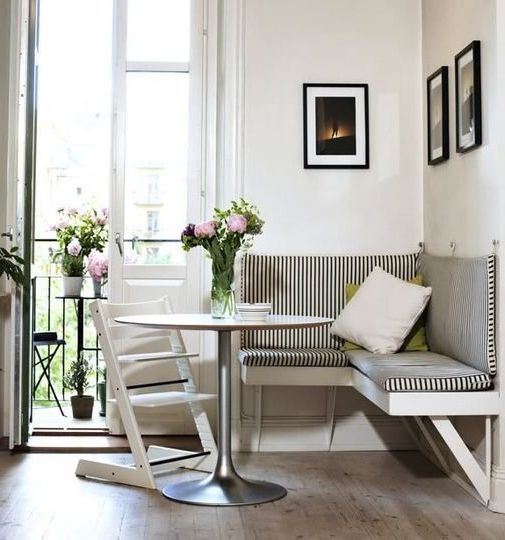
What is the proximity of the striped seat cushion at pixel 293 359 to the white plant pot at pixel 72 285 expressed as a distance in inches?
80.2

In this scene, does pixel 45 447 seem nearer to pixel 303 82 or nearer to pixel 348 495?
pixel 348 495

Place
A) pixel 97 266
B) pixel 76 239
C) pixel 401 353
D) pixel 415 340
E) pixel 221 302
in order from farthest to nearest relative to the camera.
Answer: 1. pixel 76 239
2. pixel 97 266
3. pixel 415 340
4. pixel 401 353
5. pixel 221 302

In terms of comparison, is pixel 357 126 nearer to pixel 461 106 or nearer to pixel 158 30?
pixel 461 106

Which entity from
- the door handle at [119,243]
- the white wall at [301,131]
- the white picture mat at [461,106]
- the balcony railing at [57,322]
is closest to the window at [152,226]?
the door handle at [119,243]

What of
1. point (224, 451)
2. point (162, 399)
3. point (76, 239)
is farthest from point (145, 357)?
point (76, 239)

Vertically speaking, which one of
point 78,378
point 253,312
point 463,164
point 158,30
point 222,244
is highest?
point 158,30

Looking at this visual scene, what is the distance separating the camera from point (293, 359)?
4105 mm

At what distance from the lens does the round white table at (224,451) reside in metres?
3.37

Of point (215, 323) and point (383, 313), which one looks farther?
point (383, 313)

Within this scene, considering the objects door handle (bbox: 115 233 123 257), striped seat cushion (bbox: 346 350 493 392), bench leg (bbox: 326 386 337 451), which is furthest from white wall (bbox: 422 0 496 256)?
door handle (bbox: 115 233 123 257)

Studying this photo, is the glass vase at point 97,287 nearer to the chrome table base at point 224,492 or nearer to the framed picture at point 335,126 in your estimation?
the framed picture at point 335,126

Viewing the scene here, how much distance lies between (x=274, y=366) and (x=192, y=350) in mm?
860

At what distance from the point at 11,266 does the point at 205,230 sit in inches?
49.8

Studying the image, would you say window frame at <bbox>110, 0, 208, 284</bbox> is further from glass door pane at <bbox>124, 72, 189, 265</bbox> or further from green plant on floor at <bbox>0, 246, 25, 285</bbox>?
green plant on floor at <bbox>0, 246, 25, 285</bbox>
